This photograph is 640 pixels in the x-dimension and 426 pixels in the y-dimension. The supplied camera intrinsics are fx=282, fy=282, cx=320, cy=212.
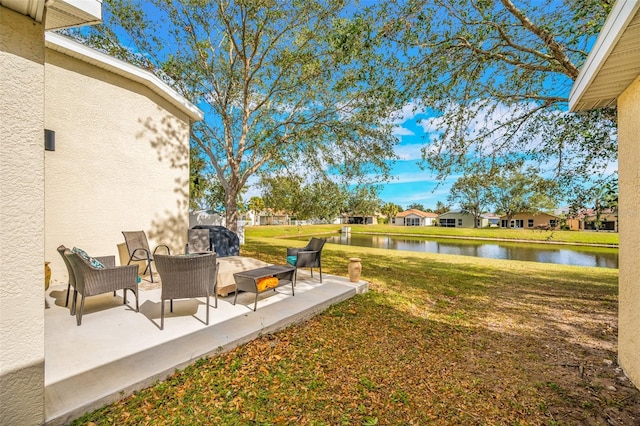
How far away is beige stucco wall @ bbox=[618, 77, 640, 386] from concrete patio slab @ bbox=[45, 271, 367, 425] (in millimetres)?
3722

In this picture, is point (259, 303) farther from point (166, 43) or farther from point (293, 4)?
point (166, 43)

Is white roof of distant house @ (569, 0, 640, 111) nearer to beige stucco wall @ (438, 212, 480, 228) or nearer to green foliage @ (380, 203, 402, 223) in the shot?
beige stucco wall @ (438, 212, 480, 228)

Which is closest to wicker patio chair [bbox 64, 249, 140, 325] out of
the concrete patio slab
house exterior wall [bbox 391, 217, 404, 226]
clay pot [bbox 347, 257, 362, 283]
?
the concrete patio slab

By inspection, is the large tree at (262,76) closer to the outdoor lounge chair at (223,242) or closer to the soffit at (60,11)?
the outdoor lounge chair at (223,242)

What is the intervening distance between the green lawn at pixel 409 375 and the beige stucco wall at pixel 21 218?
55 centimetres

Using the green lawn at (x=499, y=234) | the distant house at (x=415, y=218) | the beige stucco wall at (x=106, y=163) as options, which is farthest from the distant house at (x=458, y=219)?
the beige stucco wall at (x=106, y=163)

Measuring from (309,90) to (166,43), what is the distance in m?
5.14

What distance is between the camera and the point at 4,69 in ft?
5.81

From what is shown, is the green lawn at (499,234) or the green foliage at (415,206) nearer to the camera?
the green lawn at (499,234)

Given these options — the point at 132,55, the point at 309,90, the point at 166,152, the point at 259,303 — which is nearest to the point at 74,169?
the point at 166,152

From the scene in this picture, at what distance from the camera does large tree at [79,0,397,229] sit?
8617 mm

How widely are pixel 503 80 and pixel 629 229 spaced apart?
181 inches

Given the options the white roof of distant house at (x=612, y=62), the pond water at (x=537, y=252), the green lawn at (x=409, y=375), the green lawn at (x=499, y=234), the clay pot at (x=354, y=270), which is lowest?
the pond water at (x=537, y=252)

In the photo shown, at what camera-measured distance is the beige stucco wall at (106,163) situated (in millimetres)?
5367
